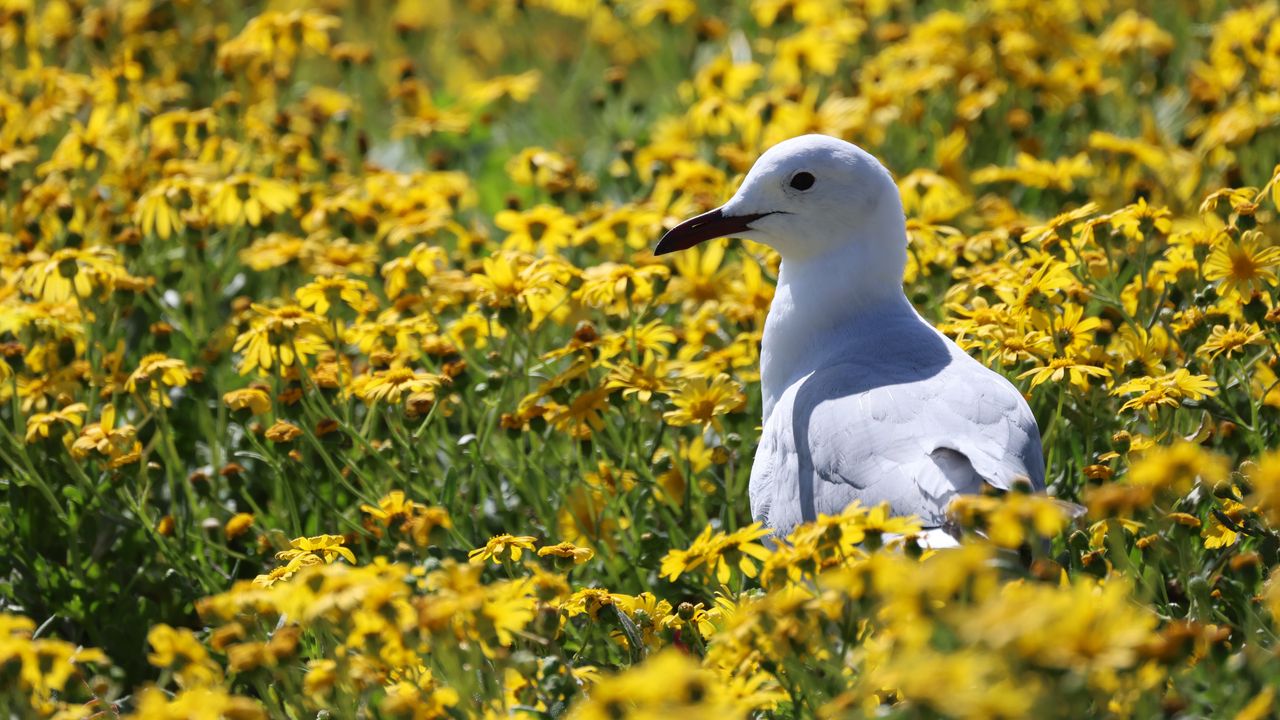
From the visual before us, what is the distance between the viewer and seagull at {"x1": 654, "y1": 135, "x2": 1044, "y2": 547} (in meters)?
3.19

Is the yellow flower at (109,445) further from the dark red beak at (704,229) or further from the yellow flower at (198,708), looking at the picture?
the yellow flower at (198,708)

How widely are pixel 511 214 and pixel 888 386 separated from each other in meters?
1.80

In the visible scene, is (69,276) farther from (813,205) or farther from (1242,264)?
(1242,264)

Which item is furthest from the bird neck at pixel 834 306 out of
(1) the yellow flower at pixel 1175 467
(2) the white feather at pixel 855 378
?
Answer: (1) the yellow flower at pixel 1175 467

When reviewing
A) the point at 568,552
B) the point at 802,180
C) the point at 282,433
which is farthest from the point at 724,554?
the point at 282,433

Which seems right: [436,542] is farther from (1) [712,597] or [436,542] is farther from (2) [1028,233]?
(2) [1028,233]

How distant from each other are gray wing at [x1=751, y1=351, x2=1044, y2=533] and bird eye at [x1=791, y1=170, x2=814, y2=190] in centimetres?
52

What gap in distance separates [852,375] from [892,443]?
0.37 metres

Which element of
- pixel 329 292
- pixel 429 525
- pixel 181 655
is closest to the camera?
pixel 181 655

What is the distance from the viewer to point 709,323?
14.7 ft

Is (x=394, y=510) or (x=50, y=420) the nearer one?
(x=394, y=510)

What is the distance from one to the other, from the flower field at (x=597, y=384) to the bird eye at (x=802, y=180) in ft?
1.67

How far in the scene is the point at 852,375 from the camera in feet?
11.8

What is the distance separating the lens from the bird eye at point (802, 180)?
12.9 feet
